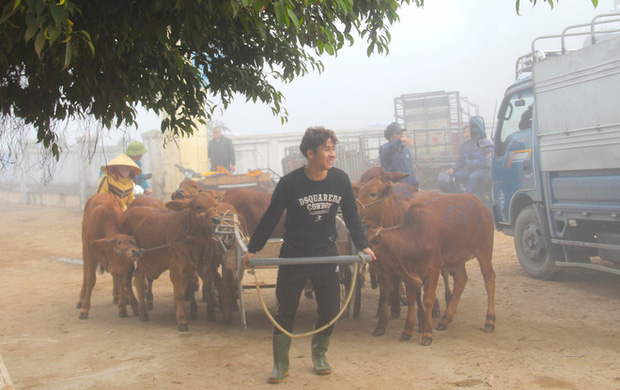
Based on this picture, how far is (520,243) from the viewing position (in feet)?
31.2

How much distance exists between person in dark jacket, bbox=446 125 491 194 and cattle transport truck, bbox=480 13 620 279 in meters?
3.80

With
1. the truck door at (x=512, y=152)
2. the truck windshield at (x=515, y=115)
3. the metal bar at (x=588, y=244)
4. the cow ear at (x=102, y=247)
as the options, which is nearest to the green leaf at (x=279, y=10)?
the cow ear at (x=102, y=247)

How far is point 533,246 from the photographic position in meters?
9.20

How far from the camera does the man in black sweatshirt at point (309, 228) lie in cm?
504

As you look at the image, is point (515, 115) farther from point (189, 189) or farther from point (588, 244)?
point (189, 189)

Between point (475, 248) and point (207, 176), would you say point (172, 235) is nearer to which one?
point (475, 248)

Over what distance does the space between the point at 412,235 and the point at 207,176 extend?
8.06 meters

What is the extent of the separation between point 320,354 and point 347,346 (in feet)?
3.14

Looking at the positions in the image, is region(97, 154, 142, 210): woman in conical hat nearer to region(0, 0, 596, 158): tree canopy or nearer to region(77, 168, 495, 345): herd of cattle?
region(77, 168, 495, 345): herd of cattle

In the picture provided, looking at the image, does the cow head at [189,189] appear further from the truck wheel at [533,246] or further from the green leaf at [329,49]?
the truck wheel at [533,246]

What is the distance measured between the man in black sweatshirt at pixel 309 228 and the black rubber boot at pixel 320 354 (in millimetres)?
67

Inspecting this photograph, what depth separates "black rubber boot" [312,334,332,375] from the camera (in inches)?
206

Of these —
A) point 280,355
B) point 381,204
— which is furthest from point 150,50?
point 381,204

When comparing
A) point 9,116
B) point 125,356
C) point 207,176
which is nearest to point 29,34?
point 9,116
